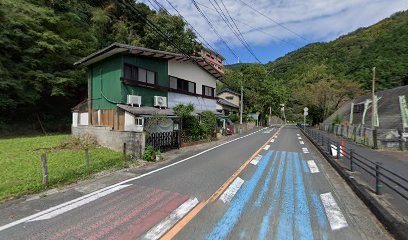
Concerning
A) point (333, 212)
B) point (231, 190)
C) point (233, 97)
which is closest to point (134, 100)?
point (231, 190)

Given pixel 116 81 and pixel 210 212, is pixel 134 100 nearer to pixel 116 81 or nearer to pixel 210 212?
pixel 116 81

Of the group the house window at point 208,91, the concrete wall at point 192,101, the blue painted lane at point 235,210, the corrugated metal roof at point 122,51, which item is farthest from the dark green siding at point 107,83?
the blue painted lane at point 235,210

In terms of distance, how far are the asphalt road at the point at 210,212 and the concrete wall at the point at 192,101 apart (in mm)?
13051

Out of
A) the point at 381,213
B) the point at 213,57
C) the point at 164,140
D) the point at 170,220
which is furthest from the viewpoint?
the point at 213,57

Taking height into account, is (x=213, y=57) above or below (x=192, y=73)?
above

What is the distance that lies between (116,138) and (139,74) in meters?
5.73

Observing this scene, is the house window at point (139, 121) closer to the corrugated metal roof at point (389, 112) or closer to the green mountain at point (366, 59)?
the corrugated metal roof at point (389, 112)

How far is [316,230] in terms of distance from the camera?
4.66 meters

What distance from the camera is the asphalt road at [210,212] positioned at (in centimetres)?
452

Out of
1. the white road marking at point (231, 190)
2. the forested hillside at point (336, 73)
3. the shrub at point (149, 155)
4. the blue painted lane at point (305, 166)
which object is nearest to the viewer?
the white road marking at point (231, 190)

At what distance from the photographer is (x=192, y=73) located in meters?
24.3

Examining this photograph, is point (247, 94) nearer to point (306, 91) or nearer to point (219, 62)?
point (306, 91)

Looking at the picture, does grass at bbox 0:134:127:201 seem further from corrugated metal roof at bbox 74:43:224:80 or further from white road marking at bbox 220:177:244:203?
corrugated metal roof at bbox 74:43:224:80

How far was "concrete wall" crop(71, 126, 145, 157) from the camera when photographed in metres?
12.6
